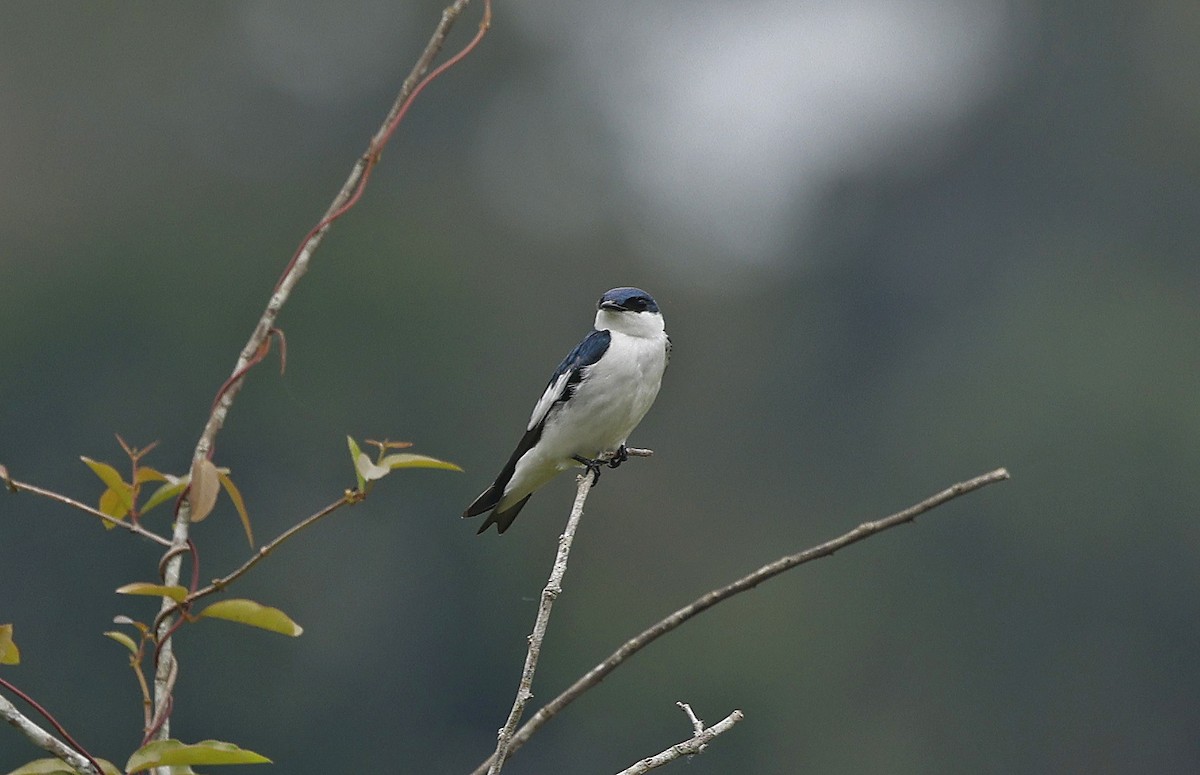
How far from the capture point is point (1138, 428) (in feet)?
145

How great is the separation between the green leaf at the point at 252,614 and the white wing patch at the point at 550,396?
2927 millimetres

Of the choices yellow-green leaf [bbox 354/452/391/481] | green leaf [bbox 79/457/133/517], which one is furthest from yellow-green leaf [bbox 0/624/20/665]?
yellow-green leaf [bbox 354/452/391/481]

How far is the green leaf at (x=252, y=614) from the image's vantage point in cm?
220

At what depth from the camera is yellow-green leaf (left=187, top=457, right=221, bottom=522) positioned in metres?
2.17

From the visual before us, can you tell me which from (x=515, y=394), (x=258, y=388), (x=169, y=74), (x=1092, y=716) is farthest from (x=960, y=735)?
(x=169, y=74)

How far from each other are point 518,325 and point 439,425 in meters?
5.54

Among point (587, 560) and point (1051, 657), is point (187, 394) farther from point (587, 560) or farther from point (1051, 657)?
point (1051, 657)

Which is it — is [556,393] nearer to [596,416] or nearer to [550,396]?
[550,396]

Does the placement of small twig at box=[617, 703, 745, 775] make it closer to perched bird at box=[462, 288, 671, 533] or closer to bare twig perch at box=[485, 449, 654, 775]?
bare twig perch at box=[485, 449, 654, 775]

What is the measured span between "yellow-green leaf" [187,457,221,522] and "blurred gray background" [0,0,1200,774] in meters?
28.7

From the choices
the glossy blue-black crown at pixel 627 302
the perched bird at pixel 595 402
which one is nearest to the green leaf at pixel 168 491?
the perched bird at pixel 595 402

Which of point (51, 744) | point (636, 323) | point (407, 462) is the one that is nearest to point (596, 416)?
point (636, 323)

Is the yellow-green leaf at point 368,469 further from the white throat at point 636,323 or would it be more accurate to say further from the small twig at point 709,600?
the white throat at point 636,323

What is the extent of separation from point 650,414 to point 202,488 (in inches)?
1655
